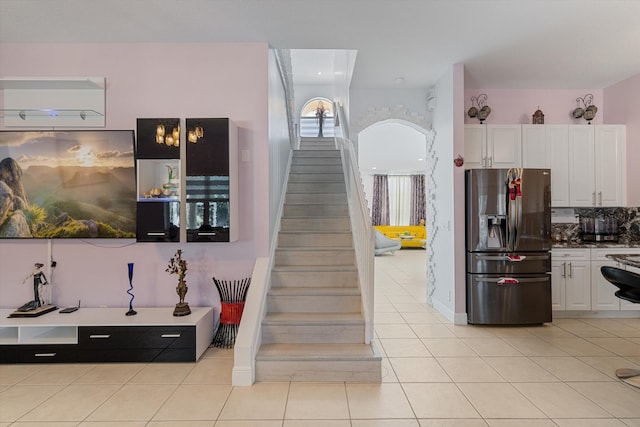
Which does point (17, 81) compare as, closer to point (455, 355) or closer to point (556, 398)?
point (455, 355)

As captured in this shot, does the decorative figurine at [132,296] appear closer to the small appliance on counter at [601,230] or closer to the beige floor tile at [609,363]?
the beige floor tile at [609,363]

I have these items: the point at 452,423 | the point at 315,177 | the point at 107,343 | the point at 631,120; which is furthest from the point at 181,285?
the point at 631,120

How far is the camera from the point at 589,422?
2.38 m

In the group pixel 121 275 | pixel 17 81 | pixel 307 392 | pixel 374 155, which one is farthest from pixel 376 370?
pixel 374 155

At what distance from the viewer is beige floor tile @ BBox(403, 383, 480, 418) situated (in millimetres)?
2494

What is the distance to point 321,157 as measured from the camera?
19.8ft

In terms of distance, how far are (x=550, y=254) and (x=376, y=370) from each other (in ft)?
9.16

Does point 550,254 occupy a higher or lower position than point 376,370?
higher

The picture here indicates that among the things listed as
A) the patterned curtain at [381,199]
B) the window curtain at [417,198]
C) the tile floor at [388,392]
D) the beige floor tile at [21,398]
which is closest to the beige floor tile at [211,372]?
the tile floor at [388,392]

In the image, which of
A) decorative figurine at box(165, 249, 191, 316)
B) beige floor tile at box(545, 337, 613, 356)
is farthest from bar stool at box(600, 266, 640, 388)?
decorative figurine at box(165, 249, 191, 316)

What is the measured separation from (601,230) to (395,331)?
129 inches

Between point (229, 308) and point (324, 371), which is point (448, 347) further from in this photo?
point (229, 308)

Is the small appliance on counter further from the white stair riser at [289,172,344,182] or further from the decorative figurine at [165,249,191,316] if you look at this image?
the decorative figurine at [165,249,191,316]

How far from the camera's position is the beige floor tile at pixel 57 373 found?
9.72 ft
